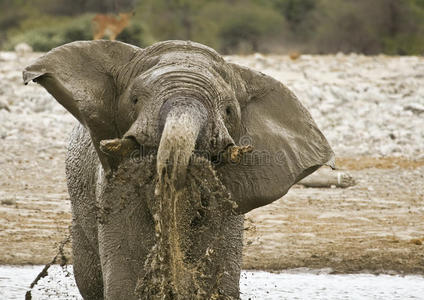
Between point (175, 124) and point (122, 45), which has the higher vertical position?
point (122, 45)

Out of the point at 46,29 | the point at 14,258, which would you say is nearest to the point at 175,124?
the point at 14,258

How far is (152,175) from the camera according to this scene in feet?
13.2

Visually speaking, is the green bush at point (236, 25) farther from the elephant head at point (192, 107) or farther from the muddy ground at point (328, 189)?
the elephant head at point (192, 107)

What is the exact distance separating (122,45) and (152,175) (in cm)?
79

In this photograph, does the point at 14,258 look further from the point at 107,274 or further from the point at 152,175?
the point at 152,175

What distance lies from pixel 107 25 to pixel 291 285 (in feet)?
45.9

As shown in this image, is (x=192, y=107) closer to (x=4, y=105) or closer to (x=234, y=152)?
(x=234, y=152)

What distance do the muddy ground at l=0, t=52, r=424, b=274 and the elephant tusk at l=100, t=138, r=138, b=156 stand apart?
1167 mm

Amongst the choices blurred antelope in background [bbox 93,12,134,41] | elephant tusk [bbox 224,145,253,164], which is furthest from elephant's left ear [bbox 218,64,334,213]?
blurred antelope in background [bbox 93,12,134,41]

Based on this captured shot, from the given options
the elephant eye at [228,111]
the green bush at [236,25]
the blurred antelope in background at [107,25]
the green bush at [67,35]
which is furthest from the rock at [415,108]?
the green bush at [236,25]

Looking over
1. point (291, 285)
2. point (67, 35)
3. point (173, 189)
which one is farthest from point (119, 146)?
point (67, 35)

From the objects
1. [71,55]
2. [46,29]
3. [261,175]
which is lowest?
[261,175]

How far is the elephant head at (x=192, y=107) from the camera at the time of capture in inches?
156

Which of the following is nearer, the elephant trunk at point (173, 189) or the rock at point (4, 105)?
the elephant trunk at point (173, 189)
